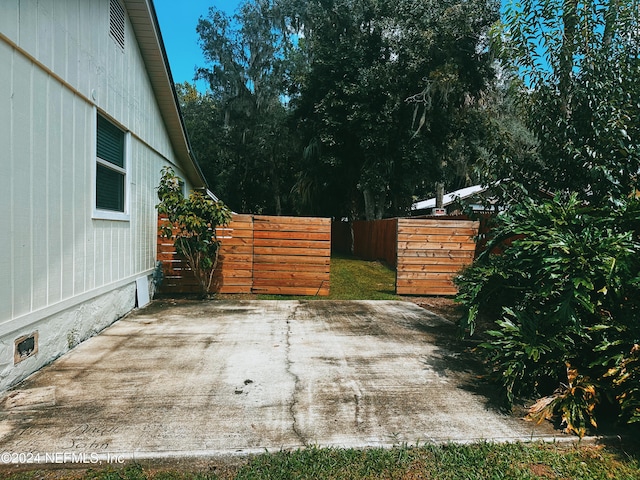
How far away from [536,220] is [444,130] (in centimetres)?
1450

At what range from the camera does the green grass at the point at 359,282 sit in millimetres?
8867

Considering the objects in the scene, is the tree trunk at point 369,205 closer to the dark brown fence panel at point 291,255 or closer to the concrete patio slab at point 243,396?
the dark brown fence panel at point 291,255

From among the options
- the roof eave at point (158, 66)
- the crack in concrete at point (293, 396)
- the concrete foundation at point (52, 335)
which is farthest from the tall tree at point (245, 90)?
the crack in concrete at point (293, 396)

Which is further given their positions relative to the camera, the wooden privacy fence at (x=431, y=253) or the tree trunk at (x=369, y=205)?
the tree trunk at (x=369, y=205)

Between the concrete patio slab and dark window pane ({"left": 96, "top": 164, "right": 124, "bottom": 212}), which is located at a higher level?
dark window pane ({"left": 96, "top": 164, "right": 124, "bottom": 212})

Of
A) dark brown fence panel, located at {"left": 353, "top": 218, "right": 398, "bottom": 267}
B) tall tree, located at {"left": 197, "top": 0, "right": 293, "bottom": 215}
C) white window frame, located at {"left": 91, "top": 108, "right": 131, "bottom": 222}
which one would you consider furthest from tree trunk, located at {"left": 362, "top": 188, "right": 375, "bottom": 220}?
white window frame, located at {"left": 91, "top": 108, "right": 131, "bottom": 222}

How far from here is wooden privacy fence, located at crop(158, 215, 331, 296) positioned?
8.53m

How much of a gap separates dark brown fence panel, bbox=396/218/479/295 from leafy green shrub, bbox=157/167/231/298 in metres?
4.00

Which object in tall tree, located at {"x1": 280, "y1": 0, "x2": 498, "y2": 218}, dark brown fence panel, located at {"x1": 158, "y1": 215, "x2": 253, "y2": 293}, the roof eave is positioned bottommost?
dark brown fence panel, located at {"x1": 158, "y1": 215, "x2": 253, "y2": 293}

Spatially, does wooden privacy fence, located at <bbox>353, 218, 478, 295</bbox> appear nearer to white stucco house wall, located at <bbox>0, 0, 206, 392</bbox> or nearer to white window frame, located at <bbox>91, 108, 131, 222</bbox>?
white stucco house wall, located at <bbox>0, 0, 206, 392</bbox>

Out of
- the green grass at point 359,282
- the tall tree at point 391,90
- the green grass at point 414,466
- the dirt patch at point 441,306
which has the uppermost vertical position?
the tall tree at point 391,90

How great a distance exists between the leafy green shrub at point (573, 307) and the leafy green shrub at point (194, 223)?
520 centimetres

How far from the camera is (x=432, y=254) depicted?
9203 mm

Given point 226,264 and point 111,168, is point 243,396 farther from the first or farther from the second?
point 226,264
